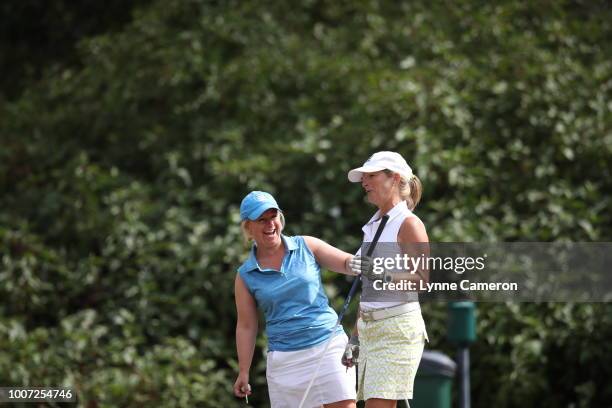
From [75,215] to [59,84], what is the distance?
1999mm

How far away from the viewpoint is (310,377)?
13.7ft

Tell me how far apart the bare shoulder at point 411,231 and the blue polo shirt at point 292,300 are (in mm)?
434

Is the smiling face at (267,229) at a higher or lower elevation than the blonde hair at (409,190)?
lower

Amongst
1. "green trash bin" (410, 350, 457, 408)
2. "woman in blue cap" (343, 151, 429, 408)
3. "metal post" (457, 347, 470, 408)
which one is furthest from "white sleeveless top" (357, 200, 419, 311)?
"green trash bin" (410, 350, 457, 408)

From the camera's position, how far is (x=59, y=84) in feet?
33.4

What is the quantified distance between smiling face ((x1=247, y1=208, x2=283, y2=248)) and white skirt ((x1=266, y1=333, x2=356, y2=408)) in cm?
42

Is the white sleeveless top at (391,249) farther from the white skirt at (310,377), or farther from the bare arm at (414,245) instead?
the white skirt at (310,377)

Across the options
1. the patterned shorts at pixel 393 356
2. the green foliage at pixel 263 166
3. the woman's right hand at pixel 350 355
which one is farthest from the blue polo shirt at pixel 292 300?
the green foliage at pixel 263 166

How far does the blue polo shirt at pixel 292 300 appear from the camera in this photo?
4199 mm

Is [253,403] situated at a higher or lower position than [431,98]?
lower

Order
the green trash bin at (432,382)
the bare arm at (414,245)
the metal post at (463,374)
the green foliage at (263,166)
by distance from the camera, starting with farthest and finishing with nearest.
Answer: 1. the green foliage at (263,166)
2. the green trash bin at (432,382)
3. the metal post at (463,374)
4. the bare arm at (414,245)

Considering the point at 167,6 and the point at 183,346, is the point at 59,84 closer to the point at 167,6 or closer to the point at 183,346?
the point at 167,6

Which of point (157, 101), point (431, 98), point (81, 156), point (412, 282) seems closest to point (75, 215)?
point (81, 156)

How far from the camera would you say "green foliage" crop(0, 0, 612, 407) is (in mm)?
7594
